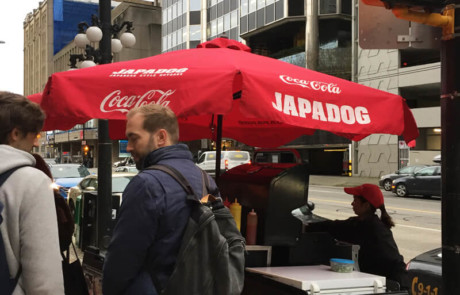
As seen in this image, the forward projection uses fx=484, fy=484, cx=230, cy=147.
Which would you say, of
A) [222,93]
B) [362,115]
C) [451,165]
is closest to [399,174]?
[362,115]

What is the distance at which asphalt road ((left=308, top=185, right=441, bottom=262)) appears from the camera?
10.6 metres

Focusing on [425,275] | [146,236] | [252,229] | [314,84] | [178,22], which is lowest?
[425,275]

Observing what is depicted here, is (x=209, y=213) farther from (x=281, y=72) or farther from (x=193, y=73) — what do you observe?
(x=281, y=72)

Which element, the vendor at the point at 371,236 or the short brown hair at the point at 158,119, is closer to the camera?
the short brown hair at the point at 158,119

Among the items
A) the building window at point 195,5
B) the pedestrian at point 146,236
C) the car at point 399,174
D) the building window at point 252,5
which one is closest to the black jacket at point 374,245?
the pedestrian at point 146,236

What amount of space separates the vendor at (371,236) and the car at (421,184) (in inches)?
732

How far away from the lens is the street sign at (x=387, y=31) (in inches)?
124

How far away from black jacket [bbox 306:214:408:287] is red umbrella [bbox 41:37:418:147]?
887 millimetres

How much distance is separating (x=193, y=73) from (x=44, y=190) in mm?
1490

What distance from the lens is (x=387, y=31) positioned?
125 inches

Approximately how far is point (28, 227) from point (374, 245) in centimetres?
308

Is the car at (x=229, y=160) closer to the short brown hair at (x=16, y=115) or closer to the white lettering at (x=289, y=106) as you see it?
the white lettering at (x=289, y=106)

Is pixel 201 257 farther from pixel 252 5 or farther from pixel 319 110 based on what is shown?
pixel 252 5

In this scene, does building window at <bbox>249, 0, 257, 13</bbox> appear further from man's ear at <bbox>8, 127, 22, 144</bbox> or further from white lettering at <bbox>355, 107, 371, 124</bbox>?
man's ear at <bbox>8, 127, 22, 144</bbox>
